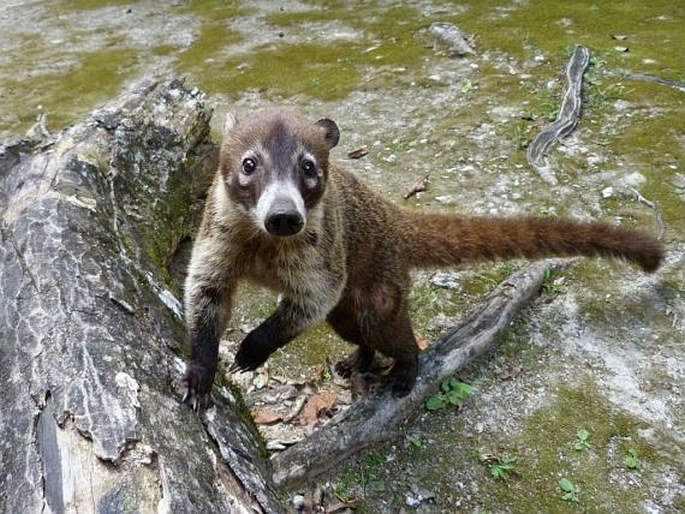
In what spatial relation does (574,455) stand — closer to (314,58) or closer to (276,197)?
(276,197)

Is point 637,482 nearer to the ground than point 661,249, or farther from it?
nearer to the ground

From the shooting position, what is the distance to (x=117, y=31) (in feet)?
32.5

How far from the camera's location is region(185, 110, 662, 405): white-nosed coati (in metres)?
2.78

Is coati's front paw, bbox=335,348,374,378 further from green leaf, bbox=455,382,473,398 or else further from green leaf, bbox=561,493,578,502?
green leaf, bbox=561,493,578,502

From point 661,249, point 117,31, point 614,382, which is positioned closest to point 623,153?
point 661,249

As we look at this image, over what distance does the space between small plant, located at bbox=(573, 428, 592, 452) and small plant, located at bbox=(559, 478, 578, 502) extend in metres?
0.19

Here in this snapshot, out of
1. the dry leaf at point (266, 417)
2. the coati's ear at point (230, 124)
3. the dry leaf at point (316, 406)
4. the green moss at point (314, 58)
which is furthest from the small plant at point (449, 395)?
the green moss at point (314, 58)

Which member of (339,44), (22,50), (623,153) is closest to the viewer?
(623,153)

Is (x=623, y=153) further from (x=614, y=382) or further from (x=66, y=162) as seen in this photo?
(x=66, y=162)

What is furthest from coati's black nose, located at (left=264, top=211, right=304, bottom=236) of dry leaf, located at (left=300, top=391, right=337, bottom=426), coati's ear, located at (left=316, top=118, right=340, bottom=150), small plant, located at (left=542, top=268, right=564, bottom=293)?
small plant, located at (left=542, top=268, right=564, bottom=293)

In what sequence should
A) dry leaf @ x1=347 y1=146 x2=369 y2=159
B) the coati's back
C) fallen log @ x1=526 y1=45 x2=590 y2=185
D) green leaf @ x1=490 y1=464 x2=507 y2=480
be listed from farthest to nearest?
1. dry leaf @ x1=347 y1=146 x2=369 y2=159
2. fallen log @ x1=526 y1=45 x2=590 y2=185
3. the coati's back
4. green leaf @ x1=490 y1=464 x2=507 y2=480

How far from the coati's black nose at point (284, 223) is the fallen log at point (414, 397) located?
109cm

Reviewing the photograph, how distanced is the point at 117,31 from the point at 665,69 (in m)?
7.40

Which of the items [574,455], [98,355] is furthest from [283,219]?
[574,455]
